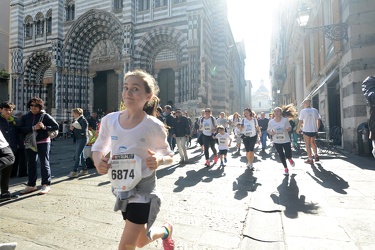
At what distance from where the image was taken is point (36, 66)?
2467cm

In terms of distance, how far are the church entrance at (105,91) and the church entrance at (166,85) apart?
485cm

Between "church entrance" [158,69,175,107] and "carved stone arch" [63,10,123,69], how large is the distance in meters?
4.58

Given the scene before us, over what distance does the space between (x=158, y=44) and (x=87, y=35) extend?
7.76 meters

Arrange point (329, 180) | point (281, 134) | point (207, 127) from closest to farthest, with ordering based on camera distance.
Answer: point (329, 180), point (281, 134), point (207, 127)

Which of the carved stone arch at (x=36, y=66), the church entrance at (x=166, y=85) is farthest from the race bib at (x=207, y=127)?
the carved stone arch at (x=36, y=66)

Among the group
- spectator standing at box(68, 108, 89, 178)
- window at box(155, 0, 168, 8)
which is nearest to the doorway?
spectator standing at box(68, 108, 89, 178)

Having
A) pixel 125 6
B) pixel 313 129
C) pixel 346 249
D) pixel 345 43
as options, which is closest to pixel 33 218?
pixel 346 249

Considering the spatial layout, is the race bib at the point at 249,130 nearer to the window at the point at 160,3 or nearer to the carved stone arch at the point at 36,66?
the window at the point at 160,3

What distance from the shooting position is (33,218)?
3293 mm

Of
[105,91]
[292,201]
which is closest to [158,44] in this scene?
[105,91]

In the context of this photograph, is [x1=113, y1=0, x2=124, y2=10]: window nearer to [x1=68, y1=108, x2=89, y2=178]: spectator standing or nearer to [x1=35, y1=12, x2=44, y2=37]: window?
[x1=35, y1=12, x2=44, y2=37]: window

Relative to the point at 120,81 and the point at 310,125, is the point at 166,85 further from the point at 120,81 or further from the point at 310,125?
the point at 310,125

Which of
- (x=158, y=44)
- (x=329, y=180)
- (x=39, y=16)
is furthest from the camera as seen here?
(x=39, y=16)

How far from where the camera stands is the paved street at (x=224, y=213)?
2547mm
